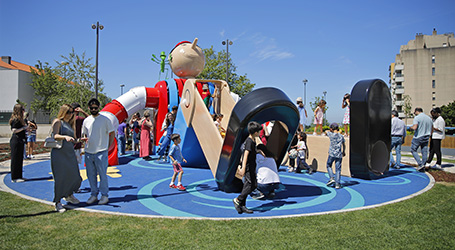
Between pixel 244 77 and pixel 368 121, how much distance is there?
29.9 meters

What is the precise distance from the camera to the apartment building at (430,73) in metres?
57.0

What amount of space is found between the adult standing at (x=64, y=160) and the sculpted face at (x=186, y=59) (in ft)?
27.2

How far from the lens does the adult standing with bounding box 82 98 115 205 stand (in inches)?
241

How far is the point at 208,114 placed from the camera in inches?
336

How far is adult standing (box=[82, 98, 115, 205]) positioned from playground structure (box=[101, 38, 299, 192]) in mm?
1132

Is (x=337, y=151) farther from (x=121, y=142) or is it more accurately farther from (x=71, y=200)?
(x=121, y=142)

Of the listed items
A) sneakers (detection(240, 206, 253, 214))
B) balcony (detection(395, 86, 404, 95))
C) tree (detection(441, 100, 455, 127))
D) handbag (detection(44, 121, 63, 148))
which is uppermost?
balcony (detection(395, 86, 404, 95))

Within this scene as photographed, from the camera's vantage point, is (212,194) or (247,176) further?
(212,194)

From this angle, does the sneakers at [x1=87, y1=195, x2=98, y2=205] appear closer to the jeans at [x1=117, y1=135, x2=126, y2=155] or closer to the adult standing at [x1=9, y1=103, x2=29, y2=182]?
the adult standing at [x1=9, y1=103, x2=29, y2=182]

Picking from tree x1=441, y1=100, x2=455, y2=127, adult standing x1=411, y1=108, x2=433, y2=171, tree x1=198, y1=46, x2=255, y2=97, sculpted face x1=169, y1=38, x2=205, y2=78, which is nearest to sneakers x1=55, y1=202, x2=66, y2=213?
sculpted face x1=169, y1=38, x2=205, y2=78

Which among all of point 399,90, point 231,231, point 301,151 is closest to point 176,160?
point 231,231

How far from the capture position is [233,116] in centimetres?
662

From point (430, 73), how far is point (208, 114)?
62.6 m

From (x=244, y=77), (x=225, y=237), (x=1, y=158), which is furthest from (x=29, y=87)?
(x=225, y=237)
